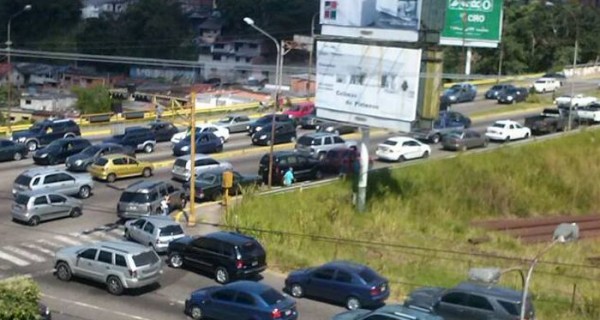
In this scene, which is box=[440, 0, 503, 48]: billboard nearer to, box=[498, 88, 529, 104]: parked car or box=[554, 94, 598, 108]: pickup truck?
box=[554, 94, 598, 108]: pickup truck

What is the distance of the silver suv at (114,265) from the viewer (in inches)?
936

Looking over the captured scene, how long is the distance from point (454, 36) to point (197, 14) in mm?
89197

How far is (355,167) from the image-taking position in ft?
118

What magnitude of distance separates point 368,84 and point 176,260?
10032mm

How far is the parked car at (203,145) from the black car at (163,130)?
9.27ft

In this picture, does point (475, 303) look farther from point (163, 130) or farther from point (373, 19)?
point (163, 130)

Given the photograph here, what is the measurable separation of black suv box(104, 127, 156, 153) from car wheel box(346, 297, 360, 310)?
19.5 metres

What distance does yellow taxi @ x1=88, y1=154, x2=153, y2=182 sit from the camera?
36094mm

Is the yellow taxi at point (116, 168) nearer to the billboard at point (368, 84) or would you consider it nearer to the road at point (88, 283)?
the road at point (88, 283)

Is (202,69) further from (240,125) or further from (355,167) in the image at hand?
(355,167)

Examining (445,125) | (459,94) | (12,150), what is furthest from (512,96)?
(12,150)

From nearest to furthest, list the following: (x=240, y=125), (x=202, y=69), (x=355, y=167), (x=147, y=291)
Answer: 1. (x=147, y=291)
2. (x=355, y=167)
3. (x=240, y=125)
4. (x=202, y=69)

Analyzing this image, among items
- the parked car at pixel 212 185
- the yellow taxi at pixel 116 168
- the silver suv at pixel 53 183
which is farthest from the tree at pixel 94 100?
the parked car at pixel 212 185

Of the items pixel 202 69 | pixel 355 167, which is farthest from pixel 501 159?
pixel 202 69
